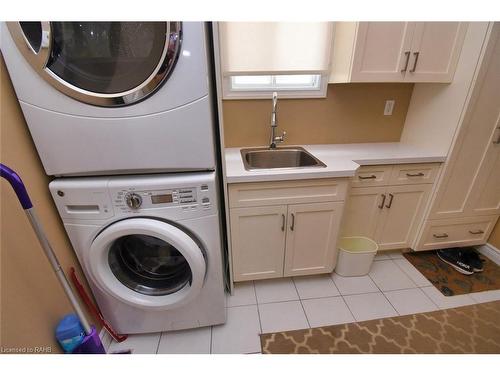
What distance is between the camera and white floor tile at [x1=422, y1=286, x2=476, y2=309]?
149cm

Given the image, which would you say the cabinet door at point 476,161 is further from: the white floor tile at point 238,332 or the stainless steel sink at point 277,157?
the white floor tile at point 238,332

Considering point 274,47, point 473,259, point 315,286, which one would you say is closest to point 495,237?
point 473,259

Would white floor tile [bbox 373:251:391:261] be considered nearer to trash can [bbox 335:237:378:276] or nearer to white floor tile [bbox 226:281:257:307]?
trash can [bbox 335:237:378:276]

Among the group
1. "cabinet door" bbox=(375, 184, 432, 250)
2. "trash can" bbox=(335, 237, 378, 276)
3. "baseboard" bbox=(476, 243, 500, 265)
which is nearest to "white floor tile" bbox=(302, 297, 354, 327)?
"trash can" bbox=(335, 237, 378, 276)

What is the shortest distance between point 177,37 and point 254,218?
98 centimetres

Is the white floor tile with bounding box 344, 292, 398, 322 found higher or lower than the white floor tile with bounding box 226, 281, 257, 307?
higher

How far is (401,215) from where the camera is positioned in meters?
1.71

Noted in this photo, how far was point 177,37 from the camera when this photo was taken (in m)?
0.78

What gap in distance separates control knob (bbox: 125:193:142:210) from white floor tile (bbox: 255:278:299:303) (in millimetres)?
1067

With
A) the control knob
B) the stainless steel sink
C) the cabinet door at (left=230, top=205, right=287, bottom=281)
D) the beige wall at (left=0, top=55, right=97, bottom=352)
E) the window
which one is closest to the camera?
the beige wall at (left=0, top=55, right=97, bottom=352)

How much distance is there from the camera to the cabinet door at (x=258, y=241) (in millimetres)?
1368

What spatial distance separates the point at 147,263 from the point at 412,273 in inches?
75.5
